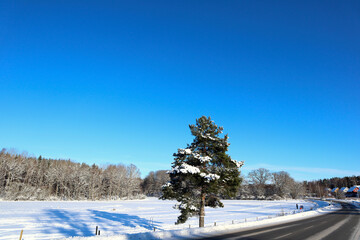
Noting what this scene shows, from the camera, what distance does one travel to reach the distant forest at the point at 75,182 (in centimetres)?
6462

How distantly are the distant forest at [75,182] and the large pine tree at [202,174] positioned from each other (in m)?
59.2

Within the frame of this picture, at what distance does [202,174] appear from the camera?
1683 cm

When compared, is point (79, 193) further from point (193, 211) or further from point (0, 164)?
point (193, 211)

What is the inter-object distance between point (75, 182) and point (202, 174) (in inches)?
2971

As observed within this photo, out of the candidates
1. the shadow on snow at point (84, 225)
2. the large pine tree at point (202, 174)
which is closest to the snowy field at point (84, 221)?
the shadow on snow at point (84, 225)

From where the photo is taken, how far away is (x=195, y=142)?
65.2 feet

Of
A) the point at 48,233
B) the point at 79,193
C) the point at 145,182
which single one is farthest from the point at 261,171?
the point at 48,233

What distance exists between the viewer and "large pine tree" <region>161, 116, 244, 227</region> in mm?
17453

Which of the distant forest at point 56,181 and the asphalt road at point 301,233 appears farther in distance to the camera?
the distant forest at point 56,181

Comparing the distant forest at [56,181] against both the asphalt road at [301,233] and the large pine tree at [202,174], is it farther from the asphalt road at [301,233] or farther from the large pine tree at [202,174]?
the asphalt road at [301,233]

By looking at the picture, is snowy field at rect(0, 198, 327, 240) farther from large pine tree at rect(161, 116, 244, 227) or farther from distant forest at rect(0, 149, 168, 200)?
distant forest at rect(0, 149, 168, 200)

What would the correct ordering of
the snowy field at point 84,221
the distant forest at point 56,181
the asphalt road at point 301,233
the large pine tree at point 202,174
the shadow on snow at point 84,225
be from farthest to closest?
the distant forest at point 56,181 < the shadow on snow at point 84,225 < the snowy field at point 84,221 < the large pine tree at point 202,174 < the asphalt road at point 301,233

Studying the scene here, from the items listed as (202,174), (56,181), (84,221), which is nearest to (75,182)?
(56,181)

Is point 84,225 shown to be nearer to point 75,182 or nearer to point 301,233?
point 301,233
